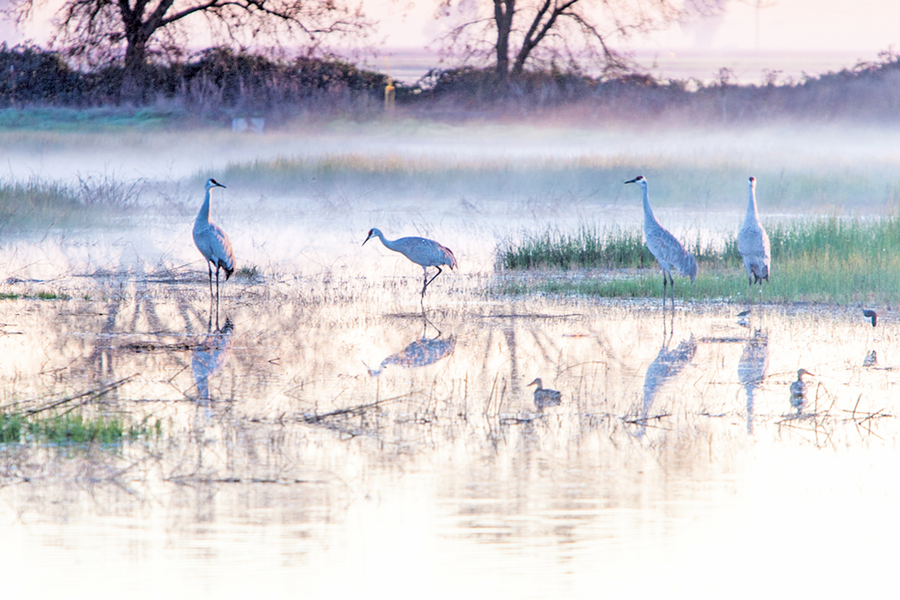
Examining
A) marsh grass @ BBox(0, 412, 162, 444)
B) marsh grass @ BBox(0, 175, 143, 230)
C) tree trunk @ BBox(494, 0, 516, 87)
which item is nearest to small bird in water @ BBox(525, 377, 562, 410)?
marsh grass @ BBox(0, 412, 162, 444)

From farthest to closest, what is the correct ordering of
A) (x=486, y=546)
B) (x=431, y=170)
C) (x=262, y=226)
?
(x=431, y=170) < (x=262, y=226) < (x=486, y=546)

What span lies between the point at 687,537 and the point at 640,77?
86.3 feet

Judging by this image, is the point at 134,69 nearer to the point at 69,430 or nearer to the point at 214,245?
the point at 214,245

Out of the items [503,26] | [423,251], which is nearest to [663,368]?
[423,251]

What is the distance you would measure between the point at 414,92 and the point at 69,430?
2499 centimetres

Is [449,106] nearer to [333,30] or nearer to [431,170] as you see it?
[333,30]

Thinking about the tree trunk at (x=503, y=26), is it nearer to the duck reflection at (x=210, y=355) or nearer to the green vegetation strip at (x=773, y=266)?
the green vegetation strip at (x=773, y=266)

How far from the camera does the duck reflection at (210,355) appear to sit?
666 centimetres

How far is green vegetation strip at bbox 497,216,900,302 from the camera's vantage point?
10625mm

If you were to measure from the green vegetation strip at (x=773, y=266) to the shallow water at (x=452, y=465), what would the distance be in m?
2.06

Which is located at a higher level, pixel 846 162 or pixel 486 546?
pixel 846 162

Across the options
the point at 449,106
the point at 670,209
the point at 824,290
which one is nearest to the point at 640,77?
the point at 449,106

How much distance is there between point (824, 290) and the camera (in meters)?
10.5

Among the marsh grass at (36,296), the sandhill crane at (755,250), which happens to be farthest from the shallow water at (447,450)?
Answer: the sandhill crane at (755,250)
